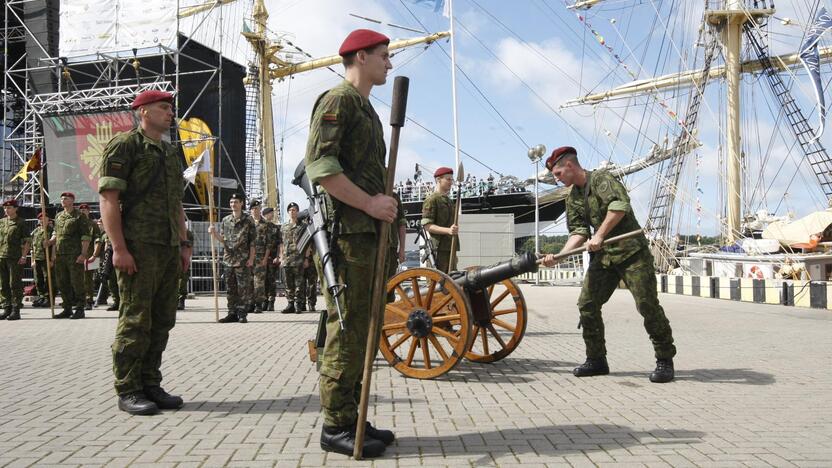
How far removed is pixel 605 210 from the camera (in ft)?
17.2

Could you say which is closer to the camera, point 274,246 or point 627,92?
point 274,246

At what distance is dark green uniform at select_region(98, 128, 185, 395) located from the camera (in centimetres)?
395

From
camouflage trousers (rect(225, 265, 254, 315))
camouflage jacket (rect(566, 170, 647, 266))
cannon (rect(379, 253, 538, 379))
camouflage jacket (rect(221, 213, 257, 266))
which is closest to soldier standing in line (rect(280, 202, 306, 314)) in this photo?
camouflage jacket (rect(221, 213, 257, 266))

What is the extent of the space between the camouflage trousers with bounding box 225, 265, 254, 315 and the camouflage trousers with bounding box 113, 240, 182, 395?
5.90 metres

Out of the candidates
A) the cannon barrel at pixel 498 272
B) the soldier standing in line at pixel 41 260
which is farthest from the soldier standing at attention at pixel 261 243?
the cannon barrel at pixel 498 272

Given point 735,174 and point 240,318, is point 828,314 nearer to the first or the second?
point 240,318

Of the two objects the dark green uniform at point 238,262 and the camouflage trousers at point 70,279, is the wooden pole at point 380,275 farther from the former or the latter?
the camouflage trousers at point 70,279

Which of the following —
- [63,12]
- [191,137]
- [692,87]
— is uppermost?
[63,12]

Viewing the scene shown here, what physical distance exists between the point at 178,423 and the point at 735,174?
29512mm

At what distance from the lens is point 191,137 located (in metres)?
28.0

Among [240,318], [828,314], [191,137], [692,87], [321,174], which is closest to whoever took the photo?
[321,174]

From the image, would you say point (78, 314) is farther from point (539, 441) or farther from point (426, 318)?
point (539, 441)

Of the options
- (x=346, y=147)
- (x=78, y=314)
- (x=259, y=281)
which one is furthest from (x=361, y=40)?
(x=78, y=314)

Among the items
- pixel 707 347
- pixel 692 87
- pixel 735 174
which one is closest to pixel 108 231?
pixel 707 347
